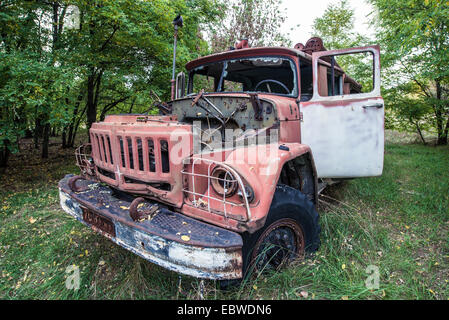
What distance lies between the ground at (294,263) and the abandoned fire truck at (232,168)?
27 cm

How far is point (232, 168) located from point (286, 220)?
728 mm

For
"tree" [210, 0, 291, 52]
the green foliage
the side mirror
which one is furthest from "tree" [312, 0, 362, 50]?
the side mirror

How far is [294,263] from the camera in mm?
2309

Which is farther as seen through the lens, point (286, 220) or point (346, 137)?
point (346, 137)

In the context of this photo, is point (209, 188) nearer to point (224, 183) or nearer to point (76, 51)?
point (224, 183)

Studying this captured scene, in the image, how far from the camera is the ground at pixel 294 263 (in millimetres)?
2094

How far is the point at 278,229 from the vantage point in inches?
88.0

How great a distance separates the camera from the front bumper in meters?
1.63

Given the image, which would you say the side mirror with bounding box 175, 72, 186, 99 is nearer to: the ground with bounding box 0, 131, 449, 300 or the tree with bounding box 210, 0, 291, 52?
the ground with bounding box 0, 131, 449, 300

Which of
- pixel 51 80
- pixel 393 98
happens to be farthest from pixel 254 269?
pixel 393 98

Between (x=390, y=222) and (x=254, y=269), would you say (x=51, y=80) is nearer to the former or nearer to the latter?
(x=254, y=269)

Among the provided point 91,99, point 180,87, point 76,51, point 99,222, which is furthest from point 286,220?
point 91,99
